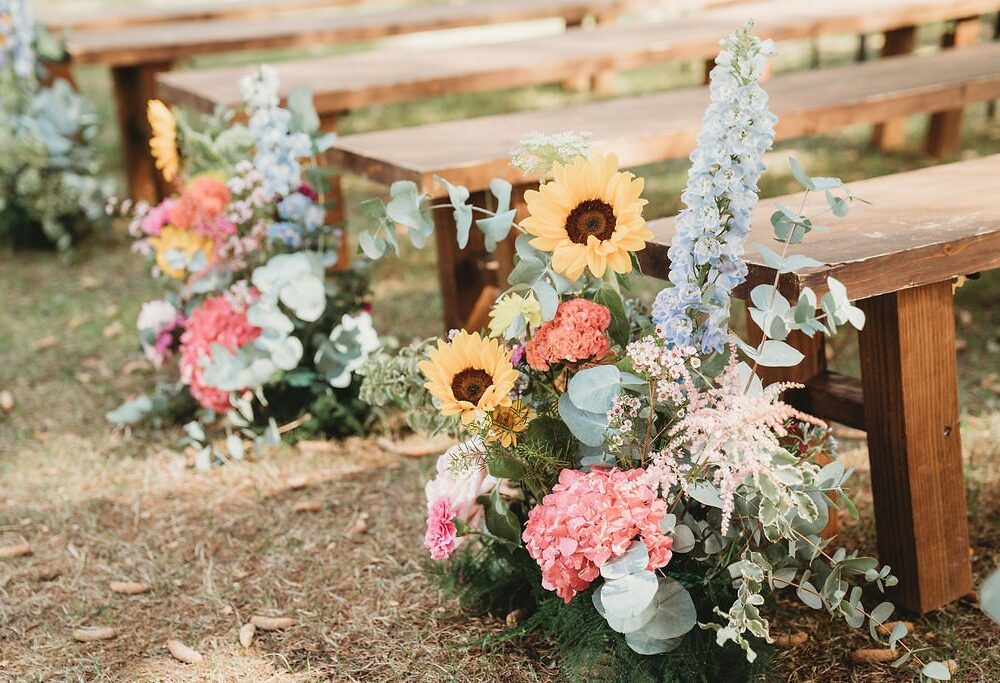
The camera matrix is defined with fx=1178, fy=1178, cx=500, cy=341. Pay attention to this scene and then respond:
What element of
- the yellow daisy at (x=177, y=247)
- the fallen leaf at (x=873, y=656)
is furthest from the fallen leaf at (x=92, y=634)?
the fallen leaf at (x=873, y=656)

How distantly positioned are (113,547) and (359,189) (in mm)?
3139

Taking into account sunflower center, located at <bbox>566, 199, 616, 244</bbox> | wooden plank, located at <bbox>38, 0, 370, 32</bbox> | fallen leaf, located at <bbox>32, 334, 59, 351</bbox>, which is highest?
wooden plank, located at <bbox>38, 0, 370, 32</bbox>

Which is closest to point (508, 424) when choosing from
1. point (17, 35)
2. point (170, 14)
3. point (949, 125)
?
point (17, 35)

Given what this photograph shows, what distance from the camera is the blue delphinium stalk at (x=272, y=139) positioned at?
2.73 meters

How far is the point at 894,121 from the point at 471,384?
4028 millimetres

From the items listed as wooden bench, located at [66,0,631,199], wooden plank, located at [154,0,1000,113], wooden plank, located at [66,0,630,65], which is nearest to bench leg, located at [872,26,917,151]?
wooden plank, located at [154,0,1000,113]

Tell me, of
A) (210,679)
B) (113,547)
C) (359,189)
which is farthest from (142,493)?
(359,189)

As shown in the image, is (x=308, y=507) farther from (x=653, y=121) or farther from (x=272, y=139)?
(x=653, y=121)

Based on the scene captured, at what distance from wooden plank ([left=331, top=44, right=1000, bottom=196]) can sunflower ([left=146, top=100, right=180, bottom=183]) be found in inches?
16.8

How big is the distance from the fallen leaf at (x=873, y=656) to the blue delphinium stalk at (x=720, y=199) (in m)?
0.59

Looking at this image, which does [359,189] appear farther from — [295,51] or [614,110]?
[295,51]

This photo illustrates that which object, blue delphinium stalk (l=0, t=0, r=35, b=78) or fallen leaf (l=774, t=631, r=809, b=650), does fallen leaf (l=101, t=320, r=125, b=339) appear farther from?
fallen leaf (l=774, t=631, r=809, b=650)

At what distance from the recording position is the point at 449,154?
8.68ft

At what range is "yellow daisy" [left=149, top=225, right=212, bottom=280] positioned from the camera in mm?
2842
